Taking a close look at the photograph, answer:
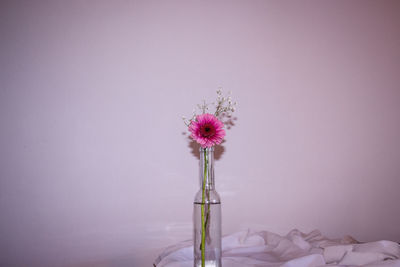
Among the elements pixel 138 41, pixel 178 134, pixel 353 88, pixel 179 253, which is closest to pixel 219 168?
pixel 178 134

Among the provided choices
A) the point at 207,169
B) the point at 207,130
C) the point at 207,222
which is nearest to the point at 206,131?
the point at 207,130

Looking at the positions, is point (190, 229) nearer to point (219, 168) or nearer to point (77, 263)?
point (219, 168)

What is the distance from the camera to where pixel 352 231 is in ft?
5.44

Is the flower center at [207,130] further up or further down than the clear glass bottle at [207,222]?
further up

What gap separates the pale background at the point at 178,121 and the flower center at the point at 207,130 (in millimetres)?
550

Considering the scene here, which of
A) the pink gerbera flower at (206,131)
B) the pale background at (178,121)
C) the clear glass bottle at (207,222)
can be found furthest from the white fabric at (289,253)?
the pink gerbera flower at (206,131)

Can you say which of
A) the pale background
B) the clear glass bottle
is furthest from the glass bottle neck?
the pale background

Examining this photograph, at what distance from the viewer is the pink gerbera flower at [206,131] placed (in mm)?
927

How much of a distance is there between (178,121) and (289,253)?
2.18 feet

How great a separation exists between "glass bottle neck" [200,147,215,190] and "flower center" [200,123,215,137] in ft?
0.17

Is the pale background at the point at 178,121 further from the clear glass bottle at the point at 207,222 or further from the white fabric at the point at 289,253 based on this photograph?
the clear glass bottle at the point at 207,222

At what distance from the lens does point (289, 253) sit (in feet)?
3.83

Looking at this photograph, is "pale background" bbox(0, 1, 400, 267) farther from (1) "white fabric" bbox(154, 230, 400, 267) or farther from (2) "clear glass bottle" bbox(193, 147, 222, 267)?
(2) "clear glass bottle" bbox(193, 147, 222, 267)

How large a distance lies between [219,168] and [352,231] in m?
0.72
